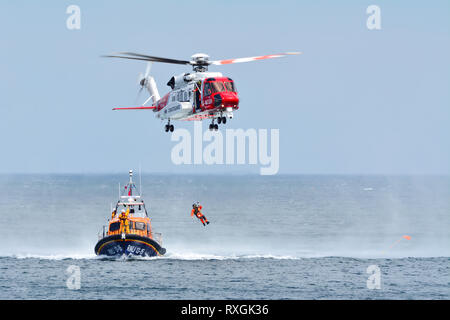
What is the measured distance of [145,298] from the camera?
147 feet

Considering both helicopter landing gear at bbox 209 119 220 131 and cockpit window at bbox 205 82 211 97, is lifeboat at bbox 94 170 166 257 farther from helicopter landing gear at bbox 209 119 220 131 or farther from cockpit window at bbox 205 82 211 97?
cockpit window at bbox 205 82 211 97

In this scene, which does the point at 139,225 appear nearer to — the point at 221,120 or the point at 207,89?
the point at 221,120

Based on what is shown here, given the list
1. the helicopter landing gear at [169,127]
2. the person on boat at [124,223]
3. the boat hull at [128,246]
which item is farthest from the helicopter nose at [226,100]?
the boat hull at [128,246]

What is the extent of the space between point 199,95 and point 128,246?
1645cm

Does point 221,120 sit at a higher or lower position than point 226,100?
lower

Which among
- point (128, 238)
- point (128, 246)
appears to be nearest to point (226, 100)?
point (128, 238)

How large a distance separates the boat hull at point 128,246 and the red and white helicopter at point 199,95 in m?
10.6

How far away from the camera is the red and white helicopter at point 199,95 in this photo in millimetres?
40312

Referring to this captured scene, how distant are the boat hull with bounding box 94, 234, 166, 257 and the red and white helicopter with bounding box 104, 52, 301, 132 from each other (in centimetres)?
1060

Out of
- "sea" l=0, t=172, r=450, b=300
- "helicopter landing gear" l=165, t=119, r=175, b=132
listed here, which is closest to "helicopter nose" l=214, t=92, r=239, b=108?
"helicopter landing gear" l=165, t=119, r=175, b=132

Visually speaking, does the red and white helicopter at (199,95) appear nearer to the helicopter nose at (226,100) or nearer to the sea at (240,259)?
the helicopter nose at (226,100)

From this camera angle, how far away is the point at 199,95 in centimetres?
4234

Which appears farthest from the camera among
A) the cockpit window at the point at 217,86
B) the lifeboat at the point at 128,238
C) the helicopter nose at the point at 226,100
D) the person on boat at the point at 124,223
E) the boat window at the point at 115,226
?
the boat window at the point at 115,226

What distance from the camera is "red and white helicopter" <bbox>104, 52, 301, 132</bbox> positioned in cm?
4031
